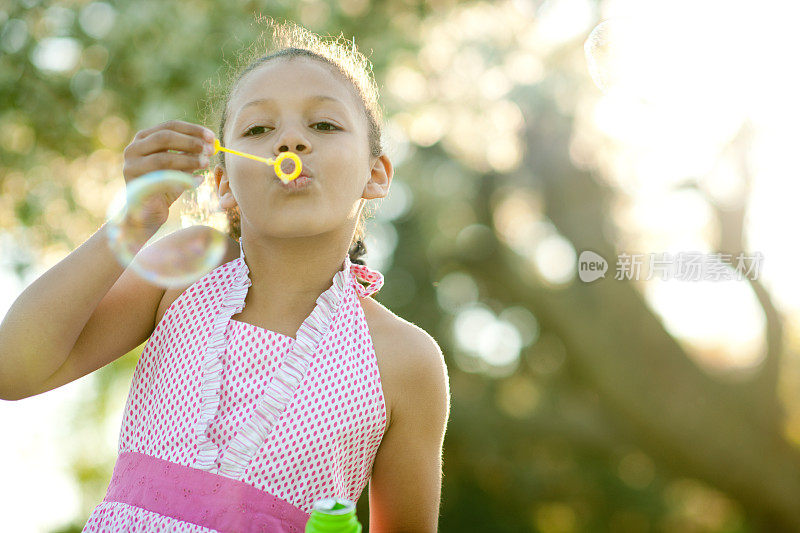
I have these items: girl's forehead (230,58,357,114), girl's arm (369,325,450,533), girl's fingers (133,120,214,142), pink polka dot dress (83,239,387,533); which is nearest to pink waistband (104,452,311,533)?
pink polka dot dress (83,239,387,533)

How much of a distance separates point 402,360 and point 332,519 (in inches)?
16.8

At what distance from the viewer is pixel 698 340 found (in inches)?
215

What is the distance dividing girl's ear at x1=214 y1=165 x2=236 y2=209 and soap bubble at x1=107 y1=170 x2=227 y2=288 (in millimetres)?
55

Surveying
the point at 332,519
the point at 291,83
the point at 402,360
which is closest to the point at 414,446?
the point at 402,360

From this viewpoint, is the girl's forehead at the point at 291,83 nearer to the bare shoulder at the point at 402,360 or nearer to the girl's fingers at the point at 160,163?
the girl's fingers at the point at 160,163

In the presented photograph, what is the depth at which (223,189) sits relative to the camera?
1370mm

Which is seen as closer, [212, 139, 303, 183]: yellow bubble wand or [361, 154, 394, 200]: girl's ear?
[212, 139, 303, 183]: yellow bubble wand

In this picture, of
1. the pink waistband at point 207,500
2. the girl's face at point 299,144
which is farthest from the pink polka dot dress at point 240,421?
the girl's face at point 299,144

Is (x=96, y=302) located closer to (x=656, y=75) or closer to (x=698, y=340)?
(x=656, y=75)

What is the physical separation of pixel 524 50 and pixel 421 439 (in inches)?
145

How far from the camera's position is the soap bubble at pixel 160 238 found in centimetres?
109

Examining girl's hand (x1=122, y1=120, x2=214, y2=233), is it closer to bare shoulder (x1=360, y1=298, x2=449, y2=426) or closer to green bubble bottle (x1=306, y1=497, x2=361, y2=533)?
bare shoulder (x1=360, y1=298, x2=449, y2=426)

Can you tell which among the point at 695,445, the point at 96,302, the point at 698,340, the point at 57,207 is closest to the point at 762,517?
the point at 695,445

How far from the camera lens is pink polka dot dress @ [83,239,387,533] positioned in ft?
3.57
